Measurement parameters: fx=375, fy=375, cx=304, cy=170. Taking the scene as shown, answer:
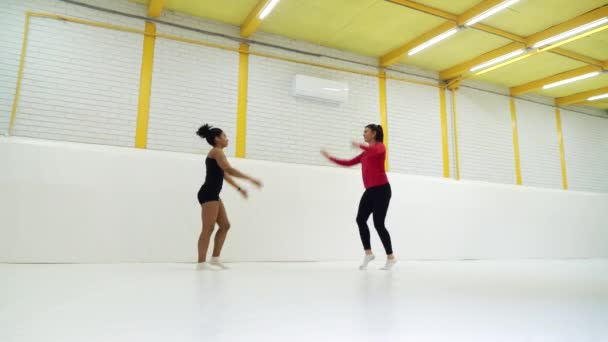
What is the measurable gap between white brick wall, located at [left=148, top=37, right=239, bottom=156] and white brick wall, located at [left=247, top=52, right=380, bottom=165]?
1.10 ft

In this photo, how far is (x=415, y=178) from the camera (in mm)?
6008

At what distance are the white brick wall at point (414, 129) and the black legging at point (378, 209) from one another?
306 cm

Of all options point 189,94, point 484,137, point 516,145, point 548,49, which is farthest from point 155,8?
point 516,145

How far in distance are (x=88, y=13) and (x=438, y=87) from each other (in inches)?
A: 231

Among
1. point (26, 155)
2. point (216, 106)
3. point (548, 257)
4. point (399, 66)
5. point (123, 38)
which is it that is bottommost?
point (548, 257)

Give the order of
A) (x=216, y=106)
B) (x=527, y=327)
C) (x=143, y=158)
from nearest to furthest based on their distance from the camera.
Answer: (x=527, y=327)
(x=143, y=158)
(x=216, y=106)

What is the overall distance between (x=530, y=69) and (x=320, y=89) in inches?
166

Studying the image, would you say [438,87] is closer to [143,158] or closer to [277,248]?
[277,248]

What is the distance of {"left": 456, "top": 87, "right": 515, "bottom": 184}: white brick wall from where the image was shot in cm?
721

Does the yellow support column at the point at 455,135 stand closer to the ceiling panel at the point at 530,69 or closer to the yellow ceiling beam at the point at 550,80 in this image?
the ceiling panel at the point at 530,69

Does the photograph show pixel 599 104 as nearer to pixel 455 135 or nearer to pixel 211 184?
pixel 455 135

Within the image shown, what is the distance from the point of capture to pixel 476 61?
21.6 ft

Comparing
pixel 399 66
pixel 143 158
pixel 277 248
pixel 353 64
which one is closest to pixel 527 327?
pixel 277 248

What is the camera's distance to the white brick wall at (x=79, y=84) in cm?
445
